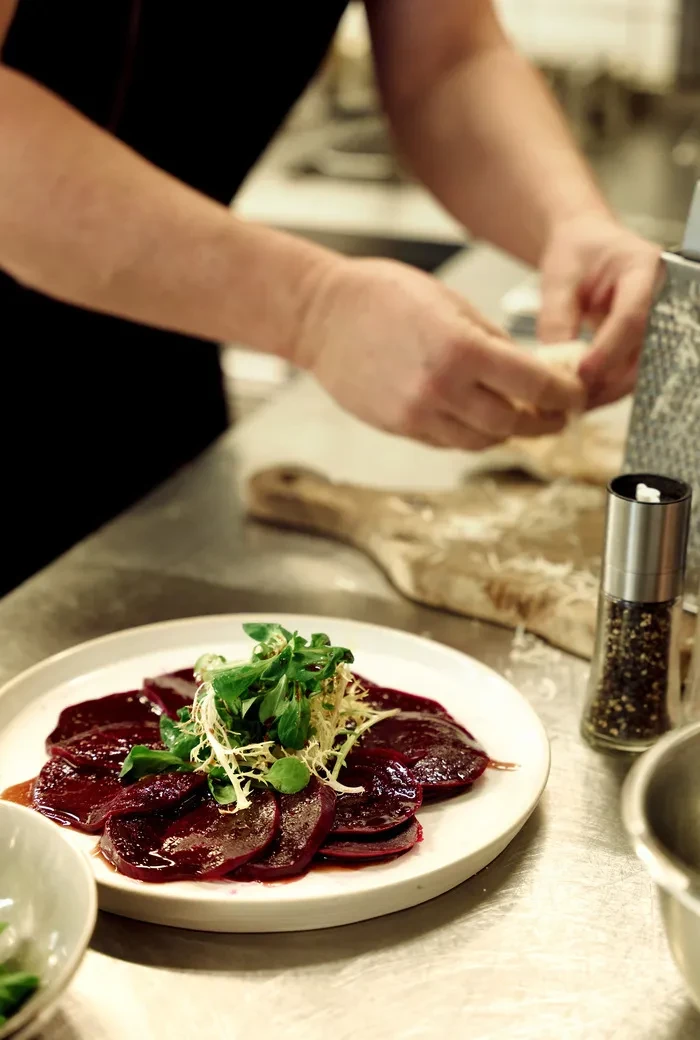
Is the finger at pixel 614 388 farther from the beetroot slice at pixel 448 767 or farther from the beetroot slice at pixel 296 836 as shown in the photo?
the beetroot slice at pixel 296 836

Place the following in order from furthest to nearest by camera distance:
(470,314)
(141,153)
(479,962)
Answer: (141,153)
(470,314)
(479,962)

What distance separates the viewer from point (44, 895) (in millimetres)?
697

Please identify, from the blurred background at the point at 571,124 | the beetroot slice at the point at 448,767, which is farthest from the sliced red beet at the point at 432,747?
the blurred background at the point at 571,124

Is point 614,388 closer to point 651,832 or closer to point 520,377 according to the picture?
point 520,377

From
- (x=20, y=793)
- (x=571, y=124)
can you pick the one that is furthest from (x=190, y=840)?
(x=571, y=124)

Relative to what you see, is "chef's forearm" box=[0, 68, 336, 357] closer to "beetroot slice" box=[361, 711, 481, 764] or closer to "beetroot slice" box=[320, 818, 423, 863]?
"beetroot slice" box=[361, 711, 481, 764]

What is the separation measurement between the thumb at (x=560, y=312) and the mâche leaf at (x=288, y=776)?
72 centimetres

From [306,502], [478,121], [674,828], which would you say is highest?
[478,121]

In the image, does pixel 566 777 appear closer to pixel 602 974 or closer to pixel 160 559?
pixel 602 974

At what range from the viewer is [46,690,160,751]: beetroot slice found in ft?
3.01

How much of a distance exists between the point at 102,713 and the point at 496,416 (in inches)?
19.6

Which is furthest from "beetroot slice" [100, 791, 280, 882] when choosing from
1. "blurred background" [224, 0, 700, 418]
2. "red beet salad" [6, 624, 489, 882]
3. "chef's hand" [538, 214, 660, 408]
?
"blurred background" [224, 0, 700, 418]

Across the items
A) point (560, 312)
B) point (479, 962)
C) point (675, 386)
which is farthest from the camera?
point (560, 312)

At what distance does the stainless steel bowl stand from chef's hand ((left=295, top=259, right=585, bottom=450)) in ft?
1.78
